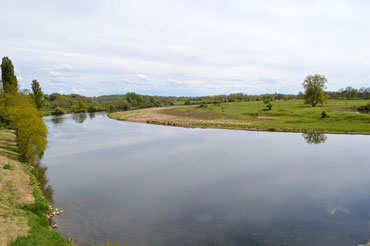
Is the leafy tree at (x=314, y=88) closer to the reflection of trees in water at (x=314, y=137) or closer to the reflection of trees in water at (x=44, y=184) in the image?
the reflection of trees in water at (x=314, y=137)

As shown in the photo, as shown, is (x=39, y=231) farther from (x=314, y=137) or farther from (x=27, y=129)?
(x=314, y=137)

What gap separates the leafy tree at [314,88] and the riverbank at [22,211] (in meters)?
112

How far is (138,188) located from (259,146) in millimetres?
29811

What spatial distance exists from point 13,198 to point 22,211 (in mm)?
2775

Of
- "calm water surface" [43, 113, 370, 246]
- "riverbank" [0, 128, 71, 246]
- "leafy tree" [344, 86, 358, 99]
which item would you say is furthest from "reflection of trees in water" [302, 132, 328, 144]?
"leafy tree" [344, 86, 358, 99]

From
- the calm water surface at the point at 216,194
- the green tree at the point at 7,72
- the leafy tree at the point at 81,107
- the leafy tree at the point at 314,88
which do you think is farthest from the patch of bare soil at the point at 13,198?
the leafy tree at the point at 81,107

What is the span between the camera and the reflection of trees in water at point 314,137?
5014cm

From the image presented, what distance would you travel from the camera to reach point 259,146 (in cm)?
4644

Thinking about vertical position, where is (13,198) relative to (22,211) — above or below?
above

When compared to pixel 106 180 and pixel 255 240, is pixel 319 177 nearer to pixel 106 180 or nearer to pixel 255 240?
pixel 255 240

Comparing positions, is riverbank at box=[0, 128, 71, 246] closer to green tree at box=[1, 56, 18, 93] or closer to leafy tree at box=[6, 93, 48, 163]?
leafy tree at box=[6, 93, 48, 163]

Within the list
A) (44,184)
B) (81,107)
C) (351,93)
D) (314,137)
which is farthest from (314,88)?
(81,107)

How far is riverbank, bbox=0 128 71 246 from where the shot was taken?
1513 centimetres

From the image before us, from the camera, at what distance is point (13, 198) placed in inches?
802
